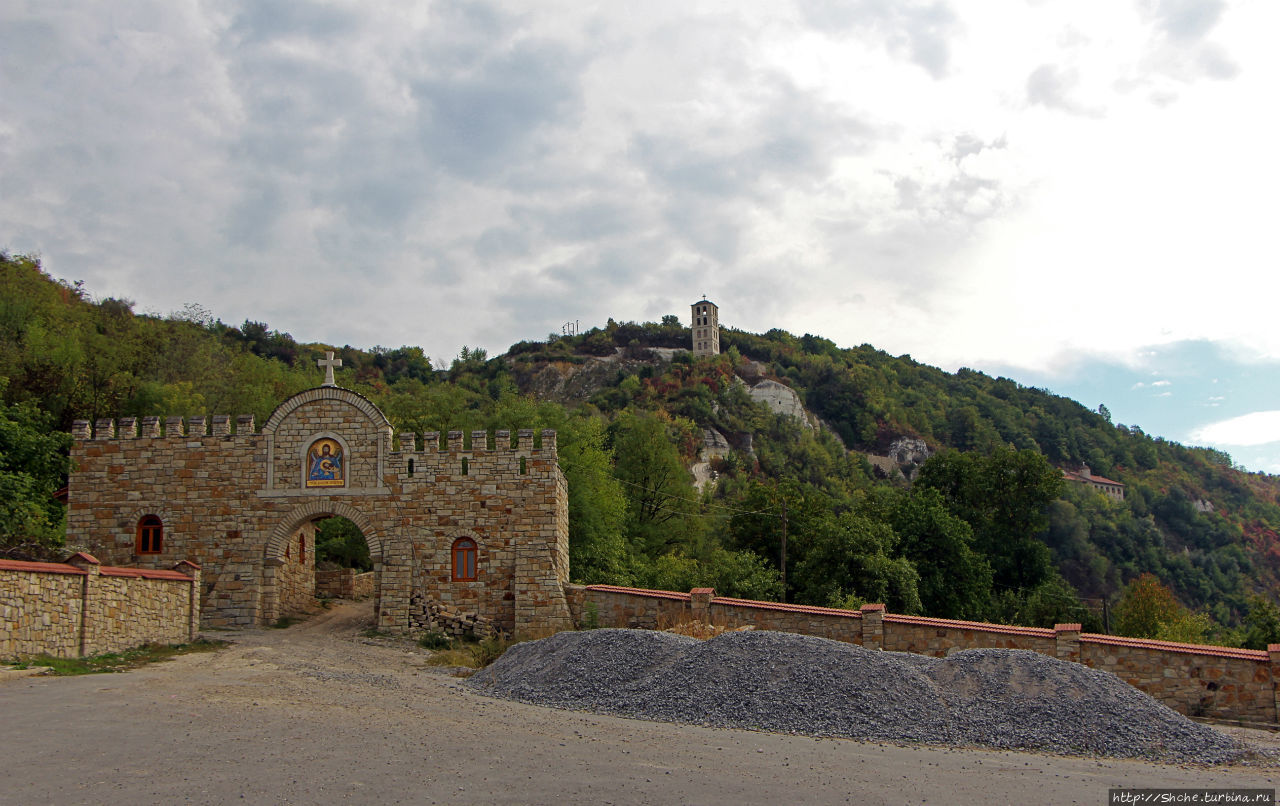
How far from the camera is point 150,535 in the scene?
72.5 ft

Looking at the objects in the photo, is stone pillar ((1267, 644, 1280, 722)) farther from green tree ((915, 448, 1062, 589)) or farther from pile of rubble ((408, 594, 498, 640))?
green tree ((915, 448, 1062, 589))

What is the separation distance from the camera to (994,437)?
321 feet

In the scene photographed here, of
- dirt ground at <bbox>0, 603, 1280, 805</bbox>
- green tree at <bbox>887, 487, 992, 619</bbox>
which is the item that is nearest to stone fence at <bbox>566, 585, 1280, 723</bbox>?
dirt ground at <bbox>0, 603, 1280, 805</bbox>

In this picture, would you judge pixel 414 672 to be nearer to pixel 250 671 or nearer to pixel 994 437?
pixel 250 671

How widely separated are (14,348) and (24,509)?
11.8 metres

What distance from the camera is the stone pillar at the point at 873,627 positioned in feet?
56.7

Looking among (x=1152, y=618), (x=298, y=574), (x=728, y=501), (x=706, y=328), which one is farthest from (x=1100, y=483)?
(x=298, y=574)

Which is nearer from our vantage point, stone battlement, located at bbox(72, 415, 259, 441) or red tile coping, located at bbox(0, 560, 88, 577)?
red tile coping, located at bbox(0, 560, 88, 577)

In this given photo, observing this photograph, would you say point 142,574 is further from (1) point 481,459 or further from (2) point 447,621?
(1) point 481,459

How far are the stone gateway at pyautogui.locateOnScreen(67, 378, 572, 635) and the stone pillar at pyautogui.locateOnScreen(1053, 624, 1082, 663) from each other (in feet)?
34.5

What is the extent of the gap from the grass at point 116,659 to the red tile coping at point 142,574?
1.26m

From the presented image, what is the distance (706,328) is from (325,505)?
9296 centimetres

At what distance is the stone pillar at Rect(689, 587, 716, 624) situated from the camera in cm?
1883

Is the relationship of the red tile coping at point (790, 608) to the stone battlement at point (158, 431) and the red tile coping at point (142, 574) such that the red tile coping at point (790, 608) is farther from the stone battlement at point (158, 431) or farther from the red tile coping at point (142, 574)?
the stone battlement at point (158, 431)
